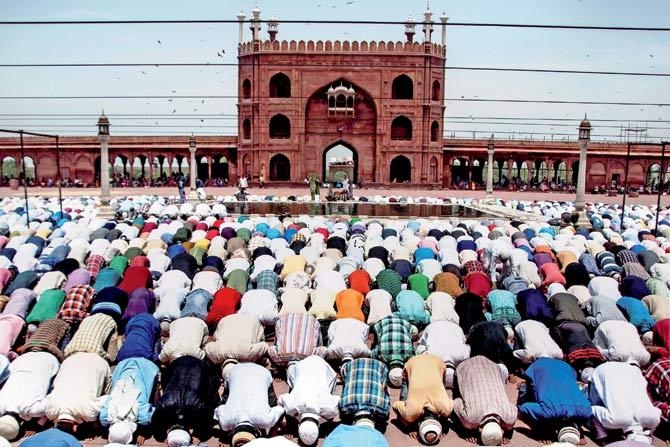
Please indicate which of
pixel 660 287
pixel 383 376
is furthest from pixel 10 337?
pixel 660 287

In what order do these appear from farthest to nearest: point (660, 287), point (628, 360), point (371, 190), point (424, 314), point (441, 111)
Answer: point (441, 111), point (371, 190), point (660, 287), point (424, 314), point (628, 360)

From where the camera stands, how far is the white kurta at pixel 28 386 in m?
6.23

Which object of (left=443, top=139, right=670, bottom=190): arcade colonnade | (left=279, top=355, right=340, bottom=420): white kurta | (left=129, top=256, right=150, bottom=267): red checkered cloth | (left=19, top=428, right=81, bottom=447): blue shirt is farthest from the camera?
(left=443, top=139, right=670, bottom=190): arcade colonnade

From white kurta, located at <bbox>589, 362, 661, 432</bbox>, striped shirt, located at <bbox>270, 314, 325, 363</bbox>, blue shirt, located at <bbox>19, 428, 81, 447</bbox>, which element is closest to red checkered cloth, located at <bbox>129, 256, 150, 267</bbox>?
striped shirt, located at <bbox>270, 314, 325, 363</bbox>

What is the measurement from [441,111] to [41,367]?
3565cm

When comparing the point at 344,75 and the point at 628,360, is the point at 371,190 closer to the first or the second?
the point at 344,75

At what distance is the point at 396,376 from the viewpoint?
25.2 ft

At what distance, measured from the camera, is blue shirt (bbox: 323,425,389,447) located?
15.6 feet

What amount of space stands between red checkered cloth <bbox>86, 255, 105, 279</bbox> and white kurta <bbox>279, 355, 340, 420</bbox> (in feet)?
21.3

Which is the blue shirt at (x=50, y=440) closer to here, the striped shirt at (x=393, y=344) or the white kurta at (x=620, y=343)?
the striped shirt at (x=393, y=344)

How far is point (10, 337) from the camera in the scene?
7.96m

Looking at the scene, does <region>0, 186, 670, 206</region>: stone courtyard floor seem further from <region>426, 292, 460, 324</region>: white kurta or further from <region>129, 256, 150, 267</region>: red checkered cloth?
<region>426, 292, 460, 324</region>: white kurta

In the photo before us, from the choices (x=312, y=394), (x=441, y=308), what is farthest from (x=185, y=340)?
(x=441, y=308)

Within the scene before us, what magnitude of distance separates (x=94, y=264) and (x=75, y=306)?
3.10 metres
